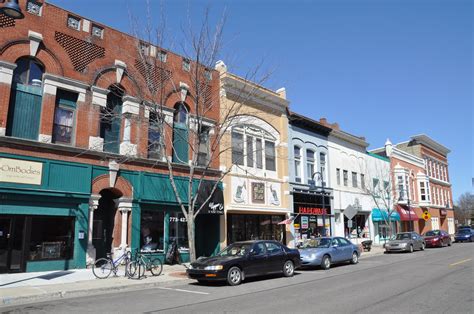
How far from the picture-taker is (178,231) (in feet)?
65.5

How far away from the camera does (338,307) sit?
334 inches

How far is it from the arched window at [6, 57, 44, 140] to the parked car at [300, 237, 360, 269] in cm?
1255

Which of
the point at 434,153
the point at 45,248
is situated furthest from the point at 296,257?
the point at 434,153

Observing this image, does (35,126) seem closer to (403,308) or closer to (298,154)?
(403,308)

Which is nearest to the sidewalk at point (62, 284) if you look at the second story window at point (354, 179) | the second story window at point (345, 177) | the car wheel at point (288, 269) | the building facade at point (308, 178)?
the car wheel at point (288, 269)

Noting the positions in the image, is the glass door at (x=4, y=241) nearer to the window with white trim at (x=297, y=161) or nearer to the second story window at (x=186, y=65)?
the second story window at (x=186, y=65)

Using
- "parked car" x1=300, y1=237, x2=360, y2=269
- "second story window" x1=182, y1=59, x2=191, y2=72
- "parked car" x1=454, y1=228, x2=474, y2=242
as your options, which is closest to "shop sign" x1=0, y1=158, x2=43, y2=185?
"second story window" x1=182, y1=59, x2=191, y2=72

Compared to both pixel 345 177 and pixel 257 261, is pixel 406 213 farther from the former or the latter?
pixel 257 261

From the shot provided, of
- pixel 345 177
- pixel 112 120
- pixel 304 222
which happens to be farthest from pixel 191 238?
pixel 345 177

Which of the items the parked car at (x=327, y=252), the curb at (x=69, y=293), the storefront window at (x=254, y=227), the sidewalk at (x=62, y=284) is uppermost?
the storefront window at (x=254, y=227)

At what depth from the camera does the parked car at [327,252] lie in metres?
17.2

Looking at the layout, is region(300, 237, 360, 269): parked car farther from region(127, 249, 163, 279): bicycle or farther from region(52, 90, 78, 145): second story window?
region(52, 90, 78, 145): second story window

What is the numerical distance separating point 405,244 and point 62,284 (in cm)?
2259

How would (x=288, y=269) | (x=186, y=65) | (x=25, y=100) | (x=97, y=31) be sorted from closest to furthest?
1. (x=288, y=269)
2. (x=25, y=100)
3. (x=97, y=31)
4. (x=186, y=65)
